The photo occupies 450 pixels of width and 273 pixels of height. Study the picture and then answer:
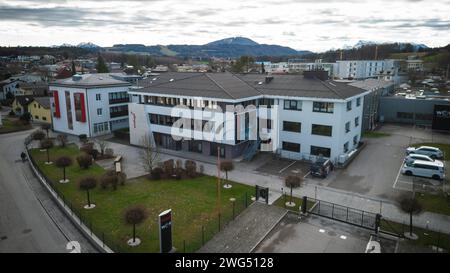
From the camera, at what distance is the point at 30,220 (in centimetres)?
2378

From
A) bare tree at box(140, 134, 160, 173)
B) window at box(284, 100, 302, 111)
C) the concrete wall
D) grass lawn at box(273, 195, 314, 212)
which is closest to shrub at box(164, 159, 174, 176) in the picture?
bare tree at box(140, 134, 160, 173)

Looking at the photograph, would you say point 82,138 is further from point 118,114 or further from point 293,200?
point 293,200

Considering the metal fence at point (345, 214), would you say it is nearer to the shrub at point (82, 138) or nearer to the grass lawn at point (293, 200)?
the grass lawn at point (293, 200)

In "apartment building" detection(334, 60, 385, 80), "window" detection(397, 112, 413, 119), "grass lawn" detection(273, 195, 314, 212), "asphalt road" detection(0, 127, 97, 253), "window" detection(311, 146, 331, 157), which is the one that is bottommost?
"asphalt road" detection(0, 127, 97, 253)

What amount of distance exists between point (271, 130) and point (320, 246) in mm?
21073

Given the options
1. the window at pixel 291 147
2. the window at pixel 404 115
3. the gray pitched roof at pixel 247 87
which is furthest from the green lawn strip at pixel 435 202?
the window at pixel 404 115

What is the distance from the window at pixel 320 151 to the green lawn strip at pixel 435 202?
10.5m

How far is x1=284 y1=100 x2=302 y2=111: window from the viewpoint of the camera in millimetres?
37531

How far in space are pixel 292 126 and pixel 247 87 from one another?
801cm

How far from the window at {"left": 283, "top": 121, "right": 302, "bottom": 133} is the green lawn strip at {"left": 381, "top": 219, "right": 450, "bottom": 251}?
1673 centimetres

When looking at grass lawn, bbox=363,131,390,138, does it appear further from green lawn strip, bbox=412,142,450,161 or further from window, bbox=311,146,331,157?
window, bbox=311,146,331,157

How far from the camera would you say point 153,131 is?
43625 millimetres
